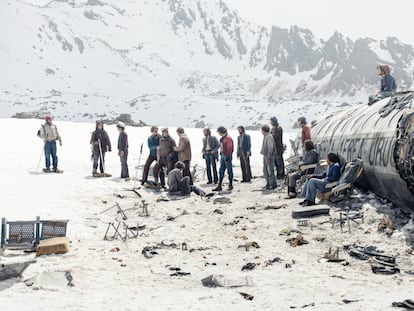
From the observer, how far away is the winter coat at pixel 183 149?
1647cm

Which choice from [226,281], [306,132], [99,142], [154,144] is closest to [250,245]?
[226,281]

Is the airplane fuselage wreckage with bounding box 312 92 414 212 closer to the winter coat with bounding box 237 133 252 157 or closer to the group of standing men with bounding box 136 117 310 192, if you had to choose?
the group of standing men with bounding box 136 117 310 192

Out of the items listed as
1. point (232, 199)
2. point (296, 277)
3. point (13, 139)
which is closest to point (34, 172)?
point (232, 199)

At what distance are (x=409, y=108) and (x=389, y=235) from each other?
10.1ft

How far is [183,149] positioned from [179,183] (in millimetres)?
1426

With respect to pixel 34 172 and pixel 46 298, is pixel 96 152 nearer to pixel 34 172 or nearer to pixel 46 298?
pixel 34 172

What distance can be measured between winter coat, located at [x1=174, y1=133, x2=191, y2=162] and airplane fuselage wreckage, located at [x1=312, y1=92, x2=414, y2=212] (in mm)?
4980

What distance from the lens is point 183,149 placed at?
16.5 metres

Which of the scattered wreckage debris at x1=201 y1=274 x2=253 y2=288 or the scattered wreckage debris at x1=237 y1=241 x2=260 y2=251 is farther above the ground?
the scattered wreckage debris at x1=237 y1=241 x2=260 y2=251

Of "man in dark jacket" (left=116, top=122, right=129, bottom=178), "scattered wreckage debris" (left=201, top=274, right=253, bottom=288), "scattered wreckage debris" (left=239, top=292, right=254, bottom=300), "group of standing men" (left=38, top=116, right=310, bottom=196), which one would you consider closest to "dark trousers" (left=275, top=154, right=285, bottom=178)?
"group of standing men" (left=38, top=116, right=310, bottom=196)

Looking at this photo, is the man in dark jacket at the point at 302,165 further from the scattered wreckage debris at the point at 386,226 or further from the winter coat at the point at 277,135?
the scattered wreckage debris at the point at 386,226

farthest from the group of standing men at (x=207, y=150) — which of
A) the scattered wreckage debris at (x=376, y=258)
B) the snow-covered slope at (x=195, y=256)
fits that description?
the scattered wreckage debris at (x=376, y=258)

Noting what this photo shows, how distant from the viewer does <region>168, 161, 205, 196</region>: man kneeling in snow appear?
15531 mm

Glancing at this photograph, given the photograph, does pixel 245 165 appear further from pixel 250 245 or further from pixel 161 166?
pixel 250 245
